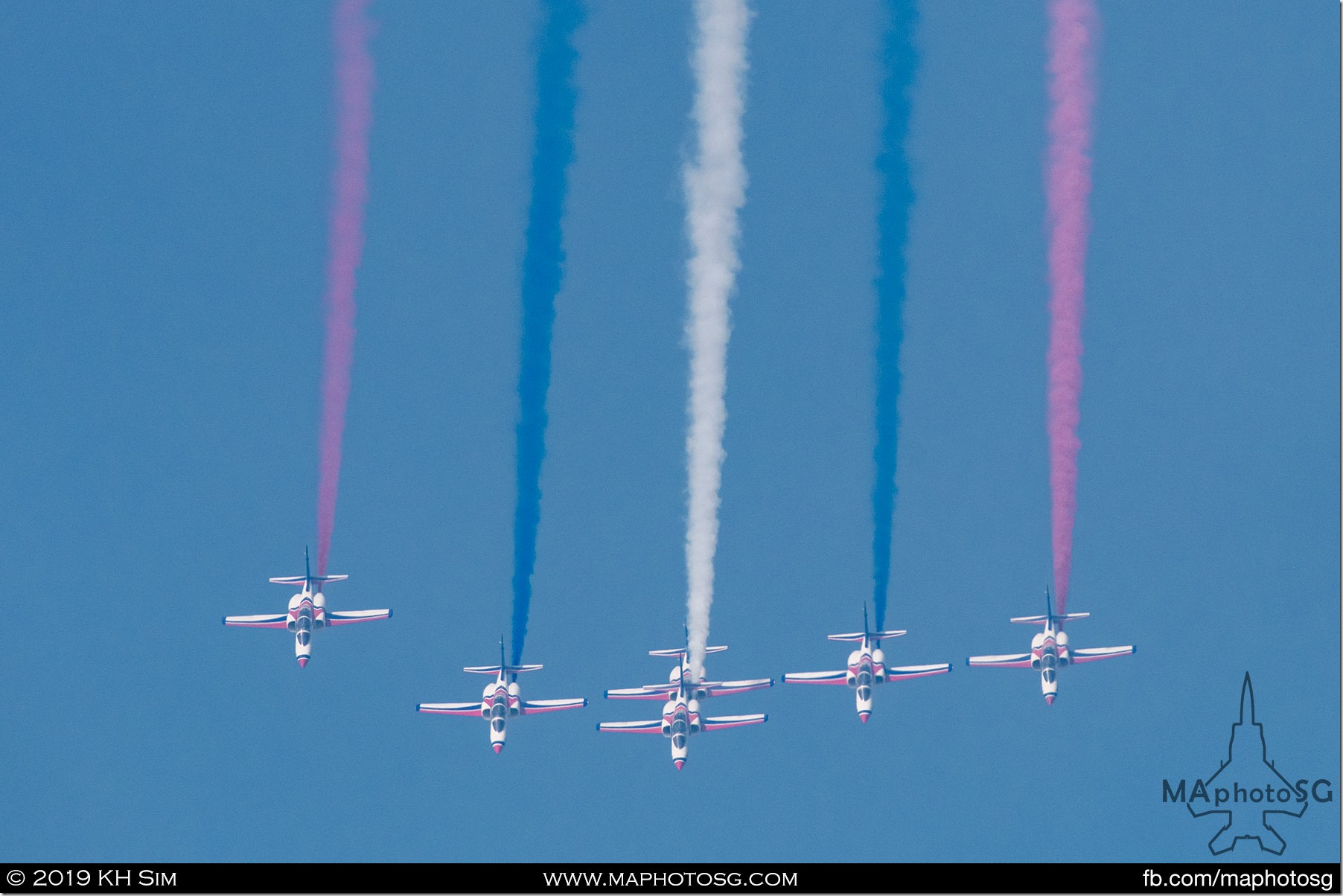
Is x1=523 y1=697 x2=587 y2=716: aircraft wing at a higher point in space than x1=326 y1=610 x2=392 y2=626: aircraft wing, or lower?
lower

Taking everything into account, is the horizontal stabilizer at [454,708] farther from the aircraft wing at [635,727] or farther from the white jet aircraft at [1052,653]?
the white jet aircraft at [1052,653]

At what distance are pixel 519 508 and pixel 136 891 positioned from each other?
611 inches

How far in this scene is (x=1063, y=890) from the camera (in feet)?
157

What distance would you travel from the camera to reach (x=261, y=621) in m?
64.8

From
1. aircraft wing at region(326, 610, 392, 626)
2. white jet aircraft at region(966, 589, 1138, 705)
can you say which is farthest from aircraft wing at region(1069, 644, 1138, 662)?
aircraft wing at region(326, 610, 392, 626)

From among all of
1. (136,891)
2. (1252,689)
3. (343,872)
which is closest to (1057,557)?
(1252,689)

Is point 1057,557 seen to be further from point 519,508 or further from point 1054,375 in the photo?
point 519,508

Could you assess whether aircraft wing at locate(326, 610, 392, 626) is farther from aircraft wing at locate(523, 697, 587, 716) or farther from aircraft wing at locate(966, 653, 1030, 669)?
aircraft wing at locate(966, 653, 1030, 669)

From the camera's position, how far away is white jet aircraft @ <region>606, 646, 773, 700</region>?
202 feet

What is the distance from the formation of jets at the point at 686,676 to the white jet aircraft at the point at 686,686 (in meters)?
0.02

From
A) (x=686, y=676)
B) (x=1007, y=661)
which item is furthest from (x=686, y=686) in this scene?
(x=1007, y=661)

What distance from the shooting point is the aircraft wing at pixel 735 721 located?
63219mm

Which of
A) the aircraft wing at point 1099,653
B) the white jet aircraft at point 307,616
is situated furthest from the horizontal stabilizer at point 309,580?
the aircraft wing at point 1099,653

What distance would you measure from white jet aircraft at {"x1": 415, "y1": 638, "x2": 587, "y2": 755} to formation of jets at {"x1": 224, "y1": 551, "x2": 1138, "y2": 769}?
2 cm
